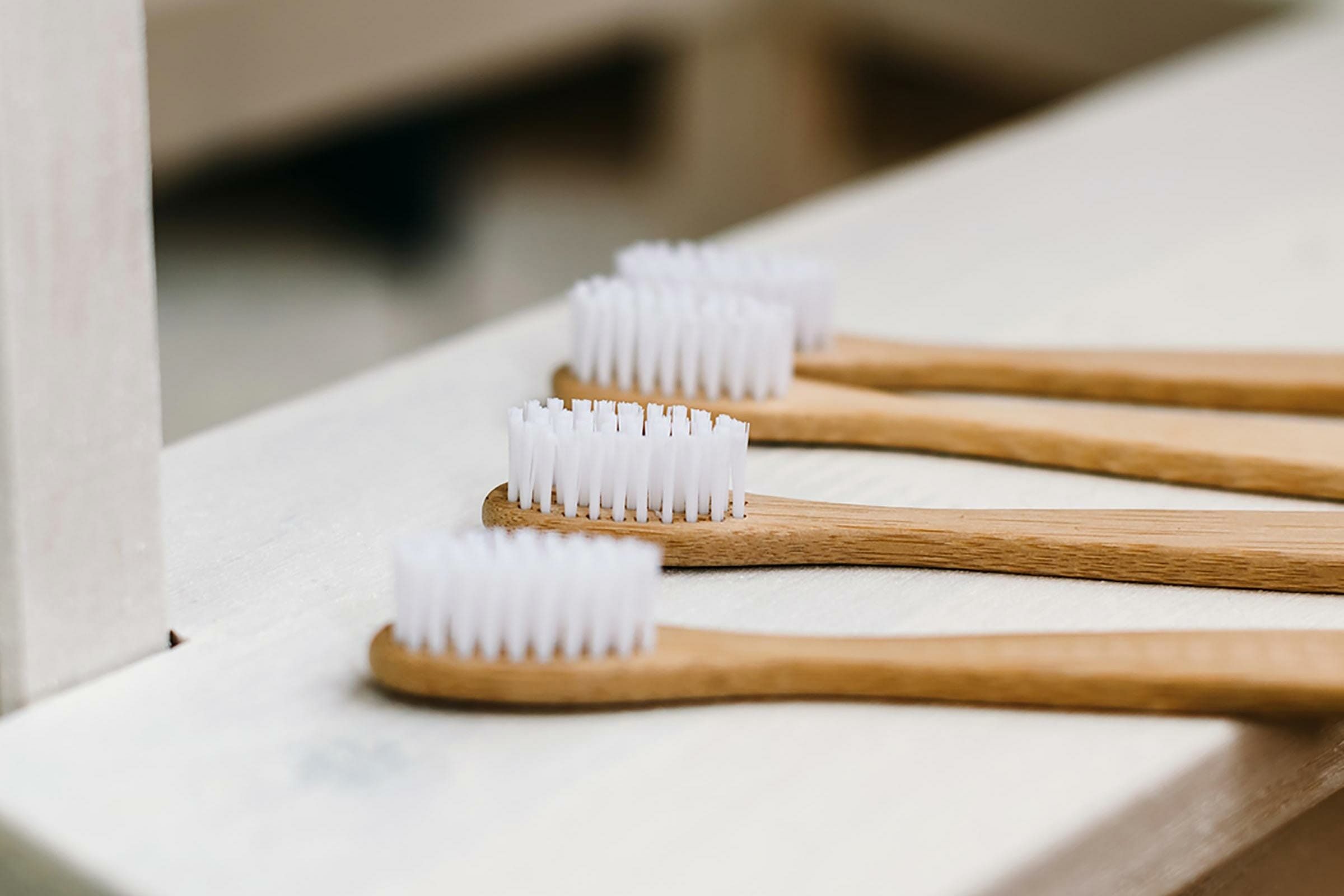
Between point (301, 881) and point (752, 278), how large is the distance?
0.29m

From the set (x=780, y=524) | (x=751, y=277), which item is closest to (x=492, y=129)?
(x=751, y=277)

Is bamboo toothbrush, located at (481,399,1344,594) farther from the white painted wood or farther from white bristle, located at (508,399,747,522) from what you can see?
the white painted wood

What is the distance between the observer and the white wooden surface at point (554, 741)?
0.37 m

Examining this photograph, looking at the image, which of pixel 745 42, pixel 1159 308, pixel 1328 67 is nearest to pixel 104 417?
pixel 1159 308

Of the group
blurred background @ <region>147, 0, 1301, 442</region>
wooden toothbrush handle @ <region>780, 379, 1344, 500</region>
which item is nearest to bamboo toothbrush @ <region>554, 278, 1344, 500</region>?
wooden toothbrush handle @ <region>780, 379, 1344, 500</region>

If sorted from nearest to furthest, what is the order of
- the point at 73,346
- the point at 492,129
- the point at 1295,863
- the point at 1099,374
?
the point at 73,346 → the point at 1295,863 → the point at 1099,374 → the point at 492,129

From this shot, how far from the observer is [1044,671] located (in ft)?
1.36

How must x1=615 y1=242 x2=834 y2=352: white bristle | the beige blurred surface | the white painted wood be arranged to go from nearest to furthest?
the white painted wood, the beige blurred surface, x1=615 y1=242 x2=834 y2=352: white bristle

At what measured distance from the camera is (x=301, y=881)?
1.18 feet

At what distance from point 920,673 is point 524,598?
0.10 meters

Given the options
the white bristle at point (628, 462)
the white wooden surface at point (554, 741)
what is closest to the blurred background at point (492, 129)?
the white wooden surface at point (554, 741)

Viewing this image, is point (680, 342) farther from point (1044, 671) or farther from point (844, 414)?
point (1044, 671)

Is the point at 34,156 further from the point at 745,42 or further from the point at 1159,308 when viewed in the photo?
the point at 745,42

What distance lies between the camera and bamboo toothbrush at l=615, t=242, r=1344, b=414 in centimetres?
59
